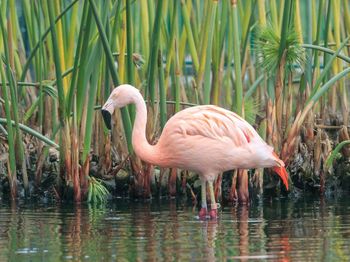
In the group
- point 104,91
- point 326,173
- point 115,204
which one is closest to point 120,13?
point 104,91

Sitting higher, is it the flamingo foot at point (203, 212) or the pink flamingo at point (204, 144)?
the pink flamingo at point (204, 144)

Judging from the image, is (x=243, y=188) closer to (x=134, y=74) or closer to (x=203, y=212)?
(x=203, y=212)

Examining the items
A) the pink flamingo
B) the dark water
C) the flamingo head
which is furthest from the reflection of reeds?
the dark water

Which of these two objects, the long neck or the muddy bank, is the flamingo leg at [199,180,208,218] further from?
the muddy bank

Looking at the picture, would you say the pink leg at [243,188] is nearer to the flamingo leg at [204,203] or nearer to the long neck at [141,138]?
the flamingo leg at [204,203]

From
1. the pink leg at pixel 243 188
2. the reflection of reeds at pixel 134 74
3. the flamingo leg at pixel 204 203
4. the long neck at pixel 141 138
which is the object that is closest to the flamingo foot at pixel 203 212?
the flamingo leg at pixel 204 203

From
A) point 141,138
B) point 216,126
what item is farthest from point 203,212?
point 141,138

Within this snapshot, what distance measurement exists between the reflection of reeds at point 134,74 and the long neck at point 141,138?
12.3 inches

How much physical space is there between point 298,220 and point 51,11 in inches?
108

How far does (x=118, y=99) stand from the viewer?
1045 centimetres

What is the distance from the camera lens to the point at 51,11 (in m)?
10.6

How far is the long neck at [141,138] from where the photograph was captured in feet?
34.3

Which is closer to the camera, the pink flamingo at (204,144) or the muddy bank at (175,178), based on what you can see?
the pink flamingo at (204,144)

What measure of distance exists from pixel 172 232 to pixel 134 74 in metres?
2.51
